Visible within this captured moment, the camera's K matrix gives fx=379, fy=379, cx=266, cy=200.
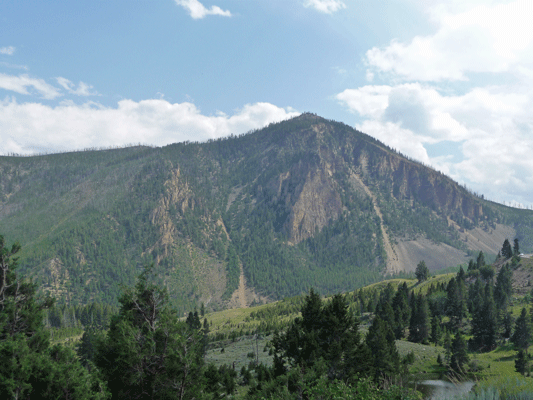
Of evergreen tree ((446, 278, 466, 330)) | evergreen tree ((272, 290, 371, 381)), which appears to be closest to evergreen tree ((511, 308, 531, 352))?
evergreen tree ((446, 278, 466, 330))

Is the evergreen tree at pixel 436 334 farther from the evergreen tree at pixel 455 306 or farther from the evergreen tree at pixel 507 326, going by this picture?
the evergreen tree at pixel 507 326

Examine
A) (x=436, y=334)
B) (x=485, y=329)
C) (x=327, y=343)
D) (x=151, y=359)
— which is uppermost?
(x=151, y=359)

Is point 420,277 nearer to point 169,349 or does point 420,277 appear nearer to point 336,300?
point 336,300

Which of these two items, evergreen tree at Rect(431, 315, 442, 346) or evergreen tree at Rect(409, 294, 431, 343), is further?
evergreen tree at Rect(431, 315, 442, 346)

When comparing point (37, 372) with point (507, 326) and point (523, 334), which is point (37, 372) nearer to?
point (523, 334)

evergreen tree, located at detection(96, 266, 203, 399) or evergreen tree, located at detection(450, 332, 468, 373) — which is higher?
evergreen tree, located at detection(96, 266, 203, 399)

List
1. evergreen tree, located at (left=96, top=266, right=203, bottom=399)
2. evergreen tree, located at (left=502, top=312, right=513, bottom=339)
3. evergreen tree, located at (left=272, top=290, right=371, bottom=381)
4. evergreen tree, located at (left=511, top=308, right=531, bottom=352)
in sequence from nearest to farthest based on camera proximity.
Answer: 1. evergreen tree, located at (left=96, top=266, right=203, bottom=399)
2. evergreen tree, located at (left=272, top=290, right=371, bottom=381)
3. evergreen tree, located at (left=511, top=308, right=531, bottom=352)
4. evergreen tree, located at (left=502, top=312, right=513, bottom=339)

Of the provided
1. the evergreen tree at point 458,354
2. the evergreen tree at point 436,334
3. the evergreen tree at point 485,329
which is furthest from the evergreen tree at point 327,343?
the evergreen tree at point 436,334

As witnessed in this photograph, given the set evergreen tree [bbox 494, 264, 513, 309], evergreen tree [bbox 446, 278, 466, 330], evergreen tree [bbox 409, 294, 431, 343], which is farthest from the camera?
evergreen tree [bbox 494, 264, 513, 309]

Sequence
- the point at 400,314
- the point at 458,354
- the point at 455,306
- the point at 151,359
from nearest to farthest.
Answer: the point at 151,359 < the point at 458,354 < the point at 400,314 < the point at 455,306

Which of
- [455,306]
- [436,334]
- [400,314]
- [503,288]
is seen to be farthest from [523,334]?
A: [503,288]

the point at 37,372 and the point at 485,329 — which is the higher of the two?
the point at 37,372

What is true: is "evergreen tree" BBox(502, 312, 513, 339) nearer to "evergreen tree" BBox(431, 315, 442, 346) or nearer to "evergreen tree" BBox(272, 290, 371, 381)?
"evergreen tree" BBox(431, 315, 442, 346)

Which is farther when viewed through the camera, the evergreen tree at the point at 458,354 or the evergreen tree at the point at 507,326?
the evergreen tree at the point at 507,326
